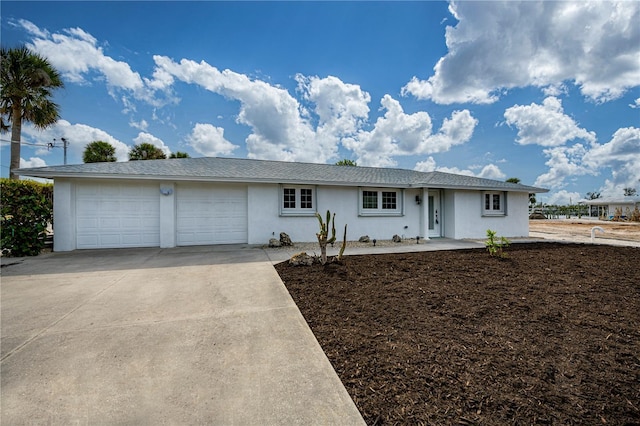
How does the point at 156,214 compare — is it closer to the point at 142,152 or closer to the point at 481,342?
the point at 481,342

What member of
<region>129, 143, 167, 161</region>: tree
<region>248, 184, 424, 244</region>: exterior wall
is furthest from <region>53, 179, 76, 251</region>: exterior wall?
<region>129, 143, 167, 161</region>: tree

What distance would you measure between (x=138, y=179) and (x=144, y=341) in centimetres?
782

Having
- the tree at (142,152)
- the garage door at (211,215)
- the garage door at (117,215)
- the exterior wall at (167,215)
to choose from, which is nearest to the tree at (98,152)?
the tree at (142,152)

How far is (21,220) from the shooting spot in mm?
7836

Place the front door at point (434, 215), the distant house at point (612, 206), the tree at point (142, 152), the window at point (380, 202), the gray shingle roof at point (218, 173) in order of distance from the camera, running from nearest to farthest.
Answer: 1. the gray shingle roof at point (218, 173)
2. the window at point (380, 202)
3. the front door at point (434, 215)
4. the tree at point (142, 152)
5. the distant house at point (612, 206)

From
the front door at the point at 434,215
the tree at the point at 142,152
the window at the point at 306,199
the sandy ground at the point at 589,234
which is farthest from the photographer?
the tree at the point at 142,152

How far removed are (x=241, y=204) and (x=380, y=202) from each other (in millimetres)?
6091

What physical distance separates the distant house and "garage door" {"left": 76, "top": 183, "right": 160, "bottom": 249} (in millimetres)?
46362

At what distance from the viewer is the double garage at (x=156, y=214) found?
9.02 m

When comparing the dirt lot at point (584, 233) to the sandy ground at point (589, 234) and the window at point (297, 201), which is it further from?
the window at point (297, 201)

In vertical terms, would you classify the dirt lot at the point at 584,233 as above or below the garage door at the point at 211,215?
below

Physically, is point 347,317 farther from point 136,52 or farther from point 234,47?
point 136,52

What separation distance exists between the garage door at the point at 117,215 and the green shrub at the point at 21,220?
935 millimetres

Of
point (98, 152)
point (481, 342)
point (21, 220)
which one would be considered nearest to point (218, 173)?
point (21, 220)
